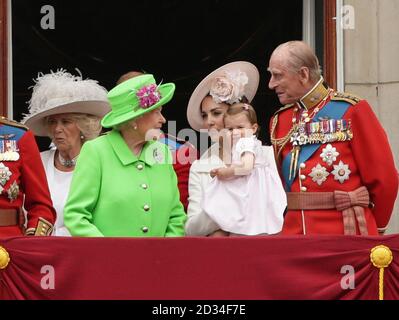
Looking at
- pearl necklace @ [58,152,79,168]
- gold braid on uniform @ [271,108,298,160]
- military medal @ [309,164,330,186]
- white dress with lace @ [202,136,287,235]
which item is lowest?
white dress with lace @ [202,136,287,235]

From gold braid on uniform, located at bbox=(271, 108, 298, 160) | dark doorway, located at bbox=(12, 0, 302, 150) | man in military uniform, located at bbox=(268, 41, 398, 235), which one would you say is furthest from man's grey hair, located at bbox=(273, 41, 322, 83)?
dark doorway, located at bbox=(12, 0, 302, 150)

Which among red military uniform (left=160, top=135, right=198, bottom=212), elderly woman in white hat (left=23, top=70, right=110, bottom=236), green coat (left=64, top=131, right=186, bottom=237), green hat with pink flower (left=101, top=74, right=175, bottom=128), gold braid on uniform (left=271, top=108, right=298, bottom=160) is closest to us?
green coat (left=64, top=131, right=186, bottom=237)

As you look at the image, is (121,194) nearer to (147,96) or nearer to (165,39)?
(147,96)

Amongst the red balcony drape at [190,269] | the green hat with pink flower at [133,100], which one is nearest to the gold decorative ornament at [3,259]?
the red balcony drape at [190,269]

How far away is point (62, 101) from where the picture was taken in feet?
25.0

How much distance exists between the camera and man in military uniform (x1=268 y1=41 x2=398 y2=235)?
647 cm

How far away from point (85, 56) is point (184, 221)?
146 inches

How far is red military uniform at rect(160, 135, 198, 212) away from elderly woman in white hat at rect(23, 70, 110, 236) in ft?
1.49

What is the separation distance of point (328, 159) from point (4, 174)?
1549 millimetres

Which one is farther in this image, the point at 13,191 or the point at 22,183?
the point at 22,183

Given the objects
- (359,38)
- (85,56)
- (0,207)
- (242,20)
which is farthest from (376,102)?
(0,207)

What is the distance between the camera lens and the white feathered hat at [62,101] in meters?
7.59

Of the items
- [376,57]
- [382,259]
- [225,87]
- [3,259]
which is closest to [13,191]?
[3,259]

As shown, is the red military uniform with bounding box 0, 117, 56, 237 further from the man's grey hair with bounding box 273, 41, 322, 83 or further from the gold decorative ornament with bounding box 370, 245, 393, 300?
the gold decorative ornament with bounding box 370, 245, 393, 300
